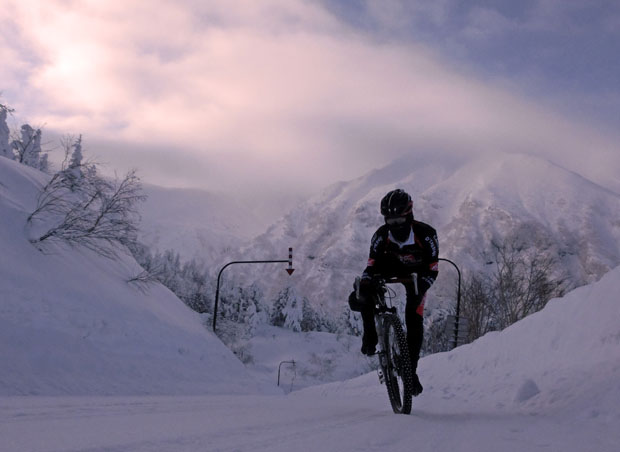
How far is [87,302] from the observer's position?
40.2ft

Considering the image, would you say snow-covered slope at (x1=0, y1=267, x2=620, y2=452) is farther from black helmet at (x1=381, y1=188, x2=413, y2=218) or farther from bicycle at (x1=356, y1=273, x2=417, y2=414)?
black helmet at (x1=381, y1=188, x2=413, y2=218)

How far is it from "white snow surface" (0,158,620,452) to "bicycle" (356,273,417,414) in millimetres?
241

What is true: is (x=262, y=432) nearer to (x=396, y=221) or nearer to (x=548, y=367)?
(x=396, y=221)

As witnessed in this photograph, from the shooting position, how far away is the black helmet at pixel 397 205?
17.3 ft

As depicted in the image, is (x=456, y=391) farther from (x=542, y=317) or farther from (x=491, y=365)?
(x=542, y=317)

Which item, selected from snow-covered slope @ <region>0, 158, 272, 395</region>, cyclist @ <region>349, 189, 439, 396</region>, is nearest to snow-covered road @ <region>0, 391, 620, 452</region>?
cyclist @ <region>349, 189, 439, 396</region>

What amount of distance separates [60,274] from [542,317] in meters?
10.5

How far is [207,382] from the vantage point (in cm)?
1394

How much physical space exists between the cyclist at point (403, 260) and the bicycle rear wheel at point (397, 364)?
17 centimetres

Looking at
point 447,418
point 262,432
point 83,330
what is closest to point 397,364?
point 447,418

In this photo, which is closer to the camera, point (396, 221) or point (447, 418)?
point (447, 418)

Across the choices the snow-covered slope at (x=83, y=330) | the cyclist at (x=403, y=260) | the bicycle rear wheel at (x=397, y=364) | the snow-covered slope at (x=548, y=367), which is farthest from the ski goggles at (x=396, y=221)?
the snow-covered slope at (x=83, y=330)

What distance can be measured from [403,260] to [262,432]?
2582 mm

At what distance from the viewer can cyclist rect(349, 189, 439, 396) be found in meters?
5.27
